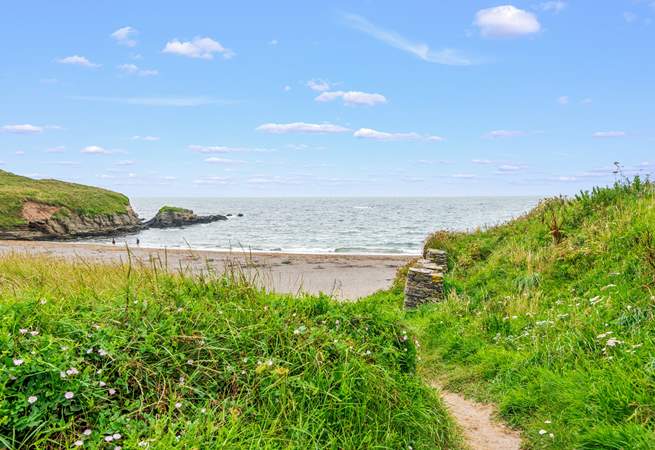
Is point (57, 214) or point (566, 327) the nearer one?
point (566, 327)

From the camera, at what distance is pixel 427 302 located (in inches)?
487

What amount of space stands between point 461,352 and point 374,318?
3327mm

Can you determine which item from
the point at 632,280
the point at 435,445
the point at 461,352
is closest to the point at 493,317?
the point at 461,352

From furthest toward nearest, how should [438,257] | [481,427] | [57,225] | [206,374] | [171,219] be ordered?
[171,219] < [57,225] < [438,257] < [481,427] < [206,374]

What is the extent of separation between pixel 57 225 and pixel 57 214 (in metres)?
2.06

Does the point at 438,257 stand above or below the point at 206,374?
below

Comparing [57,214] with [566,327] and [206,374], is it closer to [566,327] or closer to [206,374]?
[206,374]

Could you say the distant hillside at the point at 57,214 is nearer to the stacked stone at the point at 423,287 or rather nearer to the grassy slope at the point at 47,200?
the grassy slope at the point at 47,200

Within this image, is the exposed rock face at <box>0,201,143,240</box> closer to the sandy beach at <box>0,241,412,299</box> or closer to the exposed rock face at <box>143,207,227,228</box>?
the exposed rock face at <box>143,207,227,228</box>

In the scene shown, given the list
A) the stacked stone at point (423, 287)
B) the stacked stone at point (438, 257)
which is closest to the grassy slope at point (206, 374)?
the stacked stone at point (423, 287)

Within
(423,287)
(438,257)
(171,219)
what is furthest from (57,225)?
(423,287)

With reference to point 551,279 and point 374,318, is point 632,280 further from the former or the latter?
point 374,318

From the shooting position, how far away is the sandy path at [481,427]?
5.30 m

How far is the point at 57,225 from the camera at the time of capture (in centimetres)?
6106
